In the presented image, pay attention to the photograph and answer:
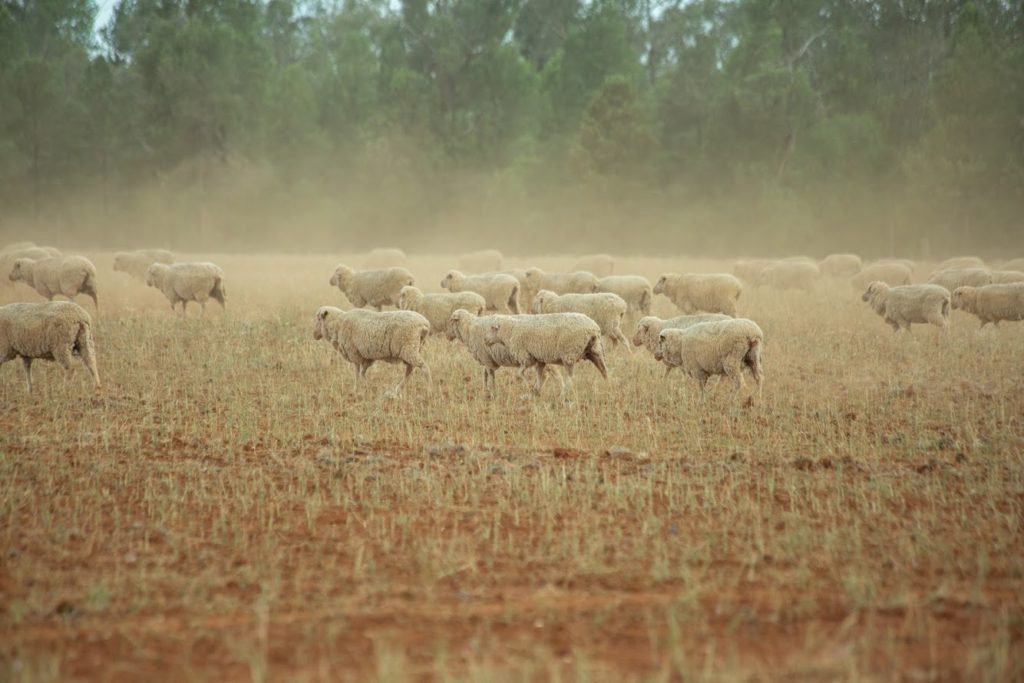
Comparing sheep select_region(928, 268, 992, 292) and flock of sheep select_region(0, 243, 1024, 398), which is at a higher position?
sheep select_region(928, 268, 992, 292)

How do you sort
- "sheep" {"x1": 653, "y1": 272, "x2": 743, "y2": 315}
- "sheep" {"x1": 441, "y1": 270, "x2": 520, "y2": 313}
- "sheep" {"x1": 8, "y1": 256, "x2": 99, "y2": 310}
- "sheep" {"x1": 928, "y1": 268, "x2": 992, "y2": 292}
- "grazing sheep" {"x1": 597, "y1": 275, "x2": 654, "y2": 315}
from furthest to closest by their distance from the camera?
"sheep" {"x1": 8, "y1": 256, "x2": 99, "y2": 310} → "sheep" {"x1": 928, "y1": 268, "x2": 992, "y2": 292} → "sheep" {"x1": 653, "y1": 272, "x2": 743, "y2": 315} → "grazing sheep" {"x1": 597, "y1": 275, "x2": 654, "y2": 315} → "sheep" {"x1": 441, "y1": 270, "x2": 520, "y2": 313}

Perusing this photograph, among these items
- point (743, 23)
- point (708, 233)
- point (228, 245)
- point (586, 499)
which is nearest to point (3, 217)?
point (228, 245)

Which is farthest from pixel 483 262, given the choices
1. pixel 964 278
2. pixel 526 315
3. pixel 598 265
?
pixel 526 315

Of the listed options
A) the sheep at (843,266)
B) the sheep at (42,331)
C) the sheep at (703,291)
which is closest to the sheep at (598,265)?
the sheep at (703,291)

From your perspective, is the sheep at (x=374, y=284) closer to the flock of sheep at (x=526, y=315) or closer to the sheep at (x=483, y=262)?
the flock of sheep at (x=526, y=315)

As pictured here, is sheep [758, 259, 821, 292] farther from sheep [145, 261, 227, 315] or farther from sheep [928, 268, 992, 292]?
sheep [145, 261, 227, 315]

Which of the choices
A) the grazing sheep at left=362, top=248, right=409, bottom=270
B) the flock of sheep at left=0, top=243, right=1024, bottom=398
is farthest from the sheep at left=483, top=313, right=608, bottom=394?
the grazing sheep at left=362, top=248, right=409, bottom=270

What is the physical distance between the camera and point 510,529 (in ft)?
23.1

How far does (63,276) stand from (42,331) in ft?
29.8

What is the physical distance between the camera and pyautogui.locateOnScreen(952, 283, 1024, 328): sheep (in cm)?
1738

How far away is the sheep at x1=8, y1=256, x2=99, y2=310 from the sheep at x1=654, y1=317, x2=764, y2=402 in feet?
45.5

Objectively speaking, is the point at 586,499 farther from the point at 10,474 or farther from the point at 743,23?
the point at 743,23

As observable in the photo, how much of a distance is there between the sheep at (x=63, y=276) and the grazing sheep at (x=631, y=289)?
11.1 meters

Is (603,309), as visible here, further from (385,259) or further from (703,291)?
(385,259)
